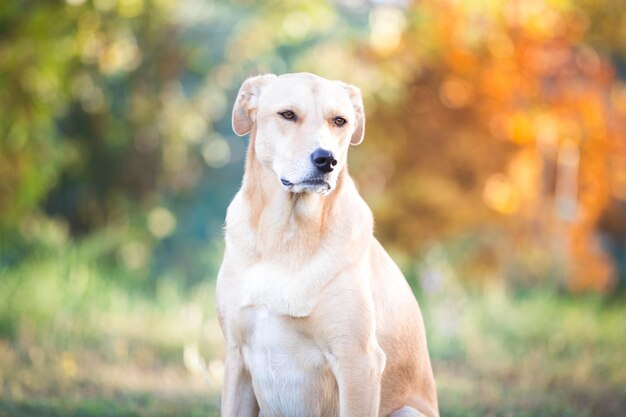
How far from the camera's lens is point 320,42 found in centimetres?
938

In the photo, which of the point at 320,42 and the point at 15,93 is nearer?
the point at 15,93

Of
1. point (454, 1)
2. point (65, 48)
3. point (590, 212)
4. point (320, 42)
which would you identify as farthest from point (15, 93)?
point (590, 212)

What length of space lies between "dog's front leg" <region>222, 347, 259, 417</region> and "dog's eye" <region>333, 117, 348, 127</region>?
1.02 m

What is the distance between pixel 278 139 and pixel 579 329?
5.44 m

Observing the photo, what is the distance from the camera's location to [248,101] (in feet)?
12.5

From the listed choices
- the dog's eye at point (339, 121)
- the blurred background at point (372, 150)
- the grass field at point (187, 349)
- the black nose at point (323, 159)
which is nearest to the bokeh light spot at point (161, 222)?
the blurred background at point (372, 150)

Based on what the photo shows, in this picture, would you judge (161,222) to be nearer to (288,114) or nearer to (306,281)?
(288,114)

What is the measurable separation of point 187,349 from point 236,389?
2405mm

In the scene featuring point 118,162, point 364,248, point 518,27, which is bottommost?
point 118,162

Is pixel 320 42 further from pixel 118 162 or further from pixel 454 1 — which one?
pixel 118 162

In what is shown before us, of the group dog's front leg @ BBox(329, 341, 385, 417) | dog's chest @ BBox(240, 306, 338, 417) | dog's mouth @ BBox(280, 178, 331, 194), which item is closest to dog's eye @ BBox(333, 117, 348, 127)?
dog's mouth @ BBox(280, 178, 331, 194)

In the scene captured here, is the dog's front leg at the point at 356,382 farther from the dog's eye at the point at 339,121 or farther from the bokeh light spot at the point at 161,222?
the bokeh light spot at the point at 161,222

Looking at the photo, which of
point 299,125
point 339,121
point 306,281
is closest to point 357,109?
point 339,121

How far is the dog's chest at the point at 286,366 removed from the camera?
3.49 metres
